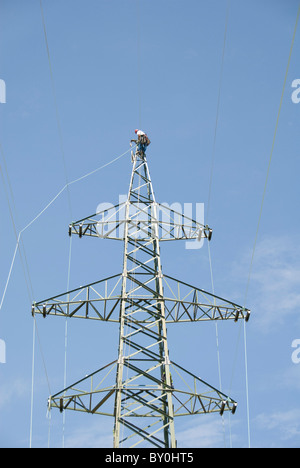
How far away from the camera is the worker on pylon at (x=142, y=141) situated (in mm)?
30109

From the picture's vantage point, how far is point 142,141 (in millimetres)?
30297

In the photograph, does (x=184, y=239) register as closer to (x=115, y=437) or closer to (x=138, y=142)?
(x=138, y=142)

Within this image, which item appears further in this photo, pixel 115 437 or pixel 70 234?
pixel 70 234

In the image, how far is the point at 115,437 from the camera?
742 inches

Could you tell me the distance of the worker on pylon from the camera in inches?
1185

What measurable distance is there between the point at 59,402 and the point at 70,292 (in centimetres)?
404

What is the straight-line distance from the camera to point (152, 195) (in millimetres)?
27297
